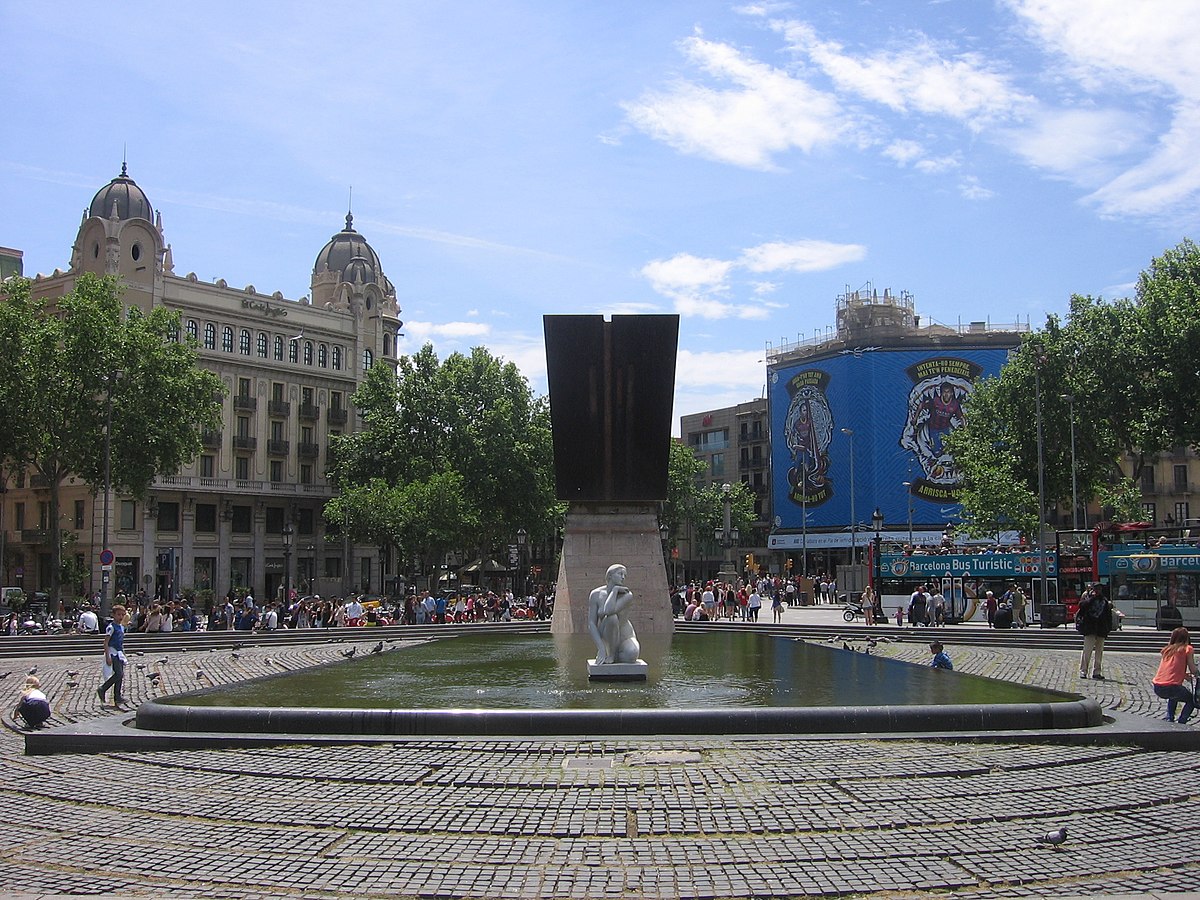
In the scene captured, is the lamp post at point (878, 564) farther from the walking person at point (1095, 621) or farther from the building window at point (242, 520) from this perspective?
the building window at point (242, 520)

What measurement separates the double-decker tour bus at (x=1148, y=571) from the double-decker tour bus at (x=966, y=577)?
171cm

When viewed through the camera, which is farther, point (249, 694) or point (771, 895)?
point (249, 694)

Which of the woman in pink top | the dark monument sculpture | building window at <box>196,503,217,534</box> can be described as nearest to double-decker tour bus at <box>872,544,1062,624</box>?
the dark monument sculpture

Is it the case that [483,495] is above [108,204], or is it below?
below

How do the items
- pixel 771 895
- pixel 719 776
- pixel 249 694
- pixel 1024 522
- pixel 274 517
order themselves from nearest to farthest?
pixel 771 895, pixel 719 776, pixel 249 694, pixel 1024 522, pixel 274 517

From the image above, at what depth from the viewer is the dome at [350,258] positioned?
226 feet

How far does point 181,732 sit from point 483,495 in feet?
152

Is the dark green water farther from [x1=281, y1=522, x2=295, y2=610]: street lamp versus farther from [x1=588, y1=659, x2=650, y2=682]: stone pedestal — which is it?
[x1=281, y1=522, x2=295, y2=610]: street lamp

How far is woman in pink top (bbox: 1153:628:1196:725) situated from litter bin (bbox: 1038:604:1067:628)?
19.7 m

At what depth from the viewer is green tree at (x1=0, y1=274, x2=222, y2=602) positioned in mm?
41812

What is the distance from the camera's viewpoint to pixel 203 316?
5919 cm

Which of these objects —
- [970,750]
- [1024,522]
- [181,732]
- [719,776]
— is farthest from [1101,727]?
[1024,522]

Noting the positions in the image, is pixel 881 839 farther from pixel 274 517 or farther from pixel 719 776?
pixel 274 517

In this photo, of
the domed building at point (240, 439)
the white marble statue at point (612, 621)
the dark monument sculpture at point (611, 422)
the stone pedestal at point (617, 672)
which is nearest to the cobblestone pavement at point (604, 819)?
the white marble statue at point (612, 621)
